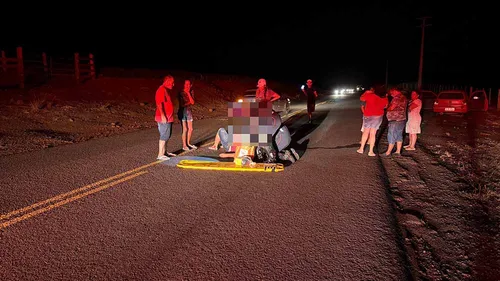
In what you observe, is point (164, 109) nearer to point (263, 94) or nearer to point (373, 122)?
point (263, 94)

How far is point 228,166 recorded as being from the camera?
6.94 metres

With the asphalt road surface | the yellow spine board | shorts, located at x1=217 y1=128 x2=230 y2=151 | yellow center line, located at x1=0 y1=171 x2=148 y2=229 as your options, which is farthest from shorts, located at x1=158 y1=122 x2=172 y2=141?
yellow center line, located at x1=0 y1=171 x2=148 y2=229

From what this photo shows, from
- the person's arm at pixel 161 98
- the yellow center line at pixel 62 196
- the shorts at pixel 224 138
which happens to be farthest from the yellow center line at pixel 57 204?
the shorts at pixel 224 138

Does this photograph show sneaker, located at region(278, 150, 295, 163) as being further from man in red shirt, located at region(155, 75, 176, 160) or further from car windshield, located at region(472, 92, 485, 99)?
car windshield, located at region(472, 92, 485, 99)

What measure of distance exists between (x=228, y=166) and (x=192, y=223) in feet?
8.65

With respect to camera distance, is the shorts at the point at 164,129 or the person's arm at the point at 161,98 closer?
the person's arm at the point at 161,98

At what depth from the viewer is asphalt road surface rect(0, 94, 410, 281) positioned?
3.37 meters

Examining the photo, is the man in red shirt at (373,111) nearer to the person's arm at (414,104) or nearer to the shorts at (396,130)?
the shorts at (396,130)

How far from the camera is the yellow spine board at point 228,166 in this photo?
22.3ft

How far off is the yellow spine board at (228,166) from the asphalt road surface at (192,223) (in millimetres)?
174

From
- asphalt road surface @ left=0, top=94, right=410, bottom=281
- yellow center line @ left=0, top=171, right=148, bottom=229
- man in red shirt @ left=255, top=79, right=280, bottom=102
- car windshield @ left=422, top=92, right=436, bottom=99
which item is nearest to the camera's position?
asphalt road surface @ left=0, top=94, right=410, bottom=281

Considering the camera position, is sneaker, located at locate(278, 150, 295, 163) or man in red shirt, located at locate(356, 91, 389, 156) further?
man in red shirt, located at locate(356, 91, 389, 156)

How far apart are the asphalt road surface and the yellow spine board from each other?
0.57 ft

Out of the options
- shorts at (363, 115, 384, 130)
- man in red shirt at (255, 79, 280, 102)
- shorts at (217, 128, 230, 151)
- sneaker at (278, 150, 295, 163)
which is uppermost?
man in red shirt at (255, 79, 280, 102)
